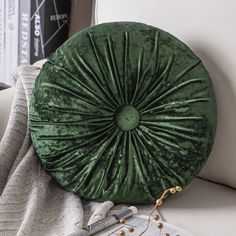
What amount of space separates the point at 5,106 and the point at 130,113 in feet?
0.89

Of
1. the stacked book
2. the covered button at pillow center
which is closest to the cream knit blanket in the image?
the covered button at pillow center

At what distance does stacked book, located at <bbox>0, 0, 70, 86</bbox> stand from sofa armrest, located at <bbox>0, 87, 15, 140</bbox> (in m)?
0.45

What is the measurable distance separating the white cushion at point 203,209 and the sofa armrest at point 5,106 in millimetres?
337

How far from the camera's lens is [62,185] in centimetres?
93

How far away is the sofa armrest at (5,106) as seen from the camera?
1.01 m

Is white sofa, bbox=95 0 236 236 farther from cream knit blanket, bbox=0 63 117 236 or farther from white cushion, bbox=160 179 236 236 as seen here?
cream knit blanket, bbox=0 63 117 236

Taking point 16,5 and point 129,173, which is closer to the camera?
point 129,173

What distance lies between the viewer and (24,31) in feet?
5.09

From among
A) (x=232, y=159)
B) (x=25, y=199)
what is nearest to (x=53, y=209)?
(x=25, y=199)

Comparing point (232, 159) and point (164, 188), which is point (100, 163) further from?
point (232, 159)

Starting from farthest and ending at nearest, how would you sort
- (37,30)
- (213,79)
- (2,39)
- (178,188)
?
(2,39) < (37,30) < (213,79) < (178,188)

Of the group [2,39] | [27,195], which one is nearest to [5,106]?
[27,195]

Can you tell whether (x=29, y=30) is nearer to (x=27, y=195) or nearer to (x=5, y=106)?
(x=5, y=106)

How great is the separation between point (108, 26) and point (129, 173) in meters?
0.25
